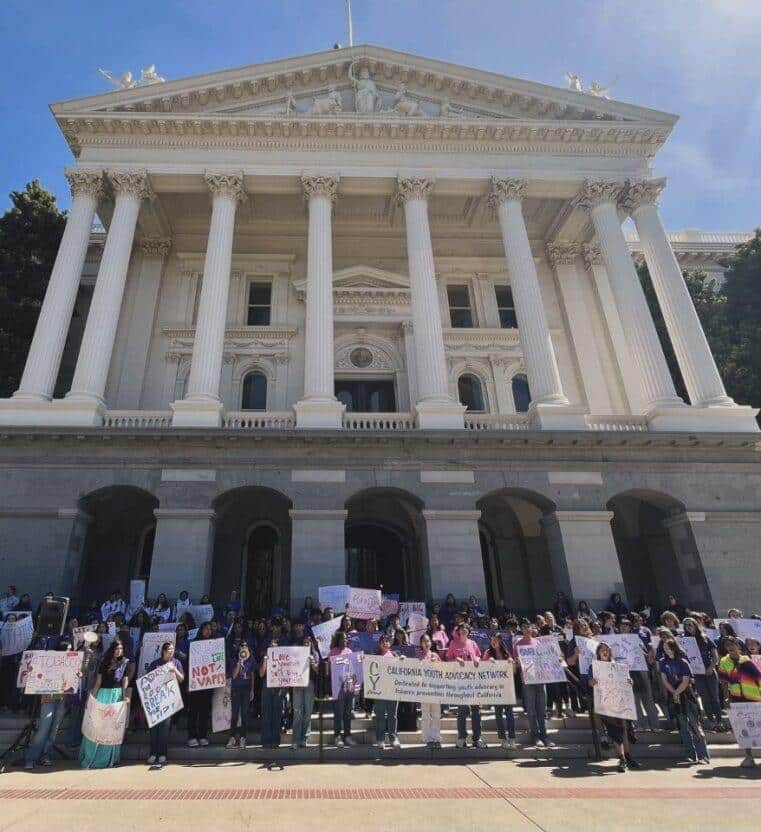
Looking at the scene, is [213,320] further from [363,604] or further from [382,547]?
[363,604]

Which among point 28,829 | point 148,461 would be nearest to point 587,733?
point 28,829

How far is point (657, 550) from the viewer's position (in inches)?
824

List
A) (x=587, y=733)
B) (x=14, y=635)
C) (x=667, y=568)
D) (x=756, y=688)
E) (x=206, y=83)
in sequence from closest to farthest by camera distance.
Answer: (x=756, y=688)
(x=587, y=733)
(x=14, y=635)
(x=667, y=568)
(x=206, y=83)

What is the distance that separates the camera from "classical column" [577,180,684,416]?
20.8m

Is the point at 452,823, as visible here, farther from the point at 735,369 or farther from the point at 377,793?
the point at 735,369

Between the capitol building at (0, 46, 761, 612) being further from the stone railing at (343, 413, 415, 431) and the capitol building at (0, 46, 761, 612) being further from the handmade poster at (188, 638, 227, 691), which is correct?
the handmade poster at (188, 638, 227, 691)

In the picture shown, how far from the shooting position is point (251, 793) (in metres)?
7.67

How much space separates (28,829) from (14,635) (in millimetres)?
7339

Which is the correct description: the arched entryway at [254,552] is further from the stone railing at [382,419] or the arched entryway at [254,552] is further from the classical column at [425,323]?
the classical column at [425,323]

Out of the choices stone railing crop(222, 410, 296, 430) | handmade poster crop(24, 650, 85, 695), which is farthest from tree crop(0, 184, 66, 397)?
handmade poster crop(24, 650, 85, 695)

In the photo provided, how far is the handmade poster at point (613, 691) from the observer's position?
9.25 meters

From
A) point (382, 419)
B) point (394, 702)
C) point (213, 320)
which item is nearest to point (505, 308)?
point (382, 419)

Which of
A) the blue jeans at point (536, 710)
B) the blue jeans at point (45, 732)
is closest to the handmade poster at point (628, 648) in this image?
the blue jeans at point (536, 710)

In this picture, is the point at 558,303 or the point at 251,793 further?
the point at 558,303
